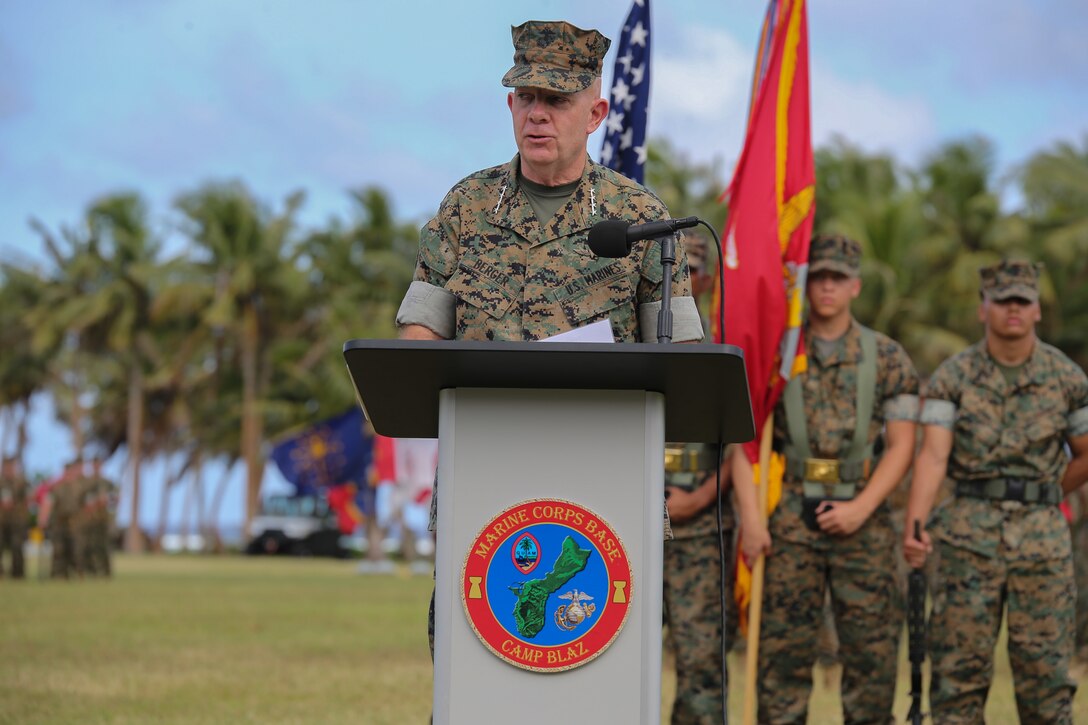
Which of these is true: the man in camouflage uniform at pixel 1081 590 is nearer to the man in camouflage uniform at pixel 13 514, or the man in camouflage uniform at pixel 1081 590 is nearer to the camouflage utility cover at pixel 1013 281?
the camouflage utility cover at pixel 1013 281

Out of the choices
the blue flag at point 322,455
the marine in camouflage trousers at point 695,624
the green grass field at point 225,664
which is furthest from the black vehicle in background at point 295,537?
the marine in camouflage trousers at point 695,624

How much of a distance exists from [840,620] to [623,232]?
3.16m

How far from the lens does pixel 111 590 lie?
2052 centimetres

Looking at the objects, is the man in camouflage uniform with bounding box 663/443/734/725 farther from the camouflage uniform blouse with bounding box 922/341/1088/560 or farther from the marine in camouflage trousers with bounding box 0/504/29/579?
the marine in camouflage trousers with bounding box 0/504/29/579

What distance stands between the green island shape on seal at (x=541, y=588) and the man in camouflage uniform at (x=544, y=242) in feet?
2.35

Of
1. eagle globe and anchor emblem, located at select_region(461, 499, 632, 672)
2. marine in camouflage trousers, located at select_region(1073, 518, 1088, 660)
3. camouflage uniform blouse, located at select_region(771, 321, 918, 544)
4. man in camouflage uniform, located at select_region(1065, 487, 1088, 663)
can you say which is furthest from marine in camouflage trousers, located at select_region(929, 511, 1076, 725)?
marine in camouflage trousers, located at select_region(1073, 518, 1088, 660)

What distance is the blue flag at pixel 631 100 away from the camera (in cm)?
758

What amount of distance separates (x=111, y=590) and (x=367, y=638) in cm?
933

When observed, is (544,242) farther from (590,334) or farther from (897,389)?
(897,389)

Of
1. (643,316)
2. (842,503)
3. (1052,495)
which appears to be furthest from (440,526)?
(1052,495)

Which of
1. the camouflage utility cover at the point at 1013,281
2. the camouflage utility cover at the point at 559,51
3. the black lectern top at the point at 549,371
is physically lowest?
the black lectern top at the point at 549,371

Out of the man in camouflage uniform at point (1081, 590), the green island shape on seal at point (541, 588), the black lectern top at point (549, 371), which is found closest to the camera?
the black lectern top at point (549, 371)

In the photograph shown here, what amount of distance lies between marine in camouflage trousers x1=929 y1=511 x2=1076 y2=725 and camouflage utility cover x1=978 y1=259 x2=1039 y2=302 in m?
0.97

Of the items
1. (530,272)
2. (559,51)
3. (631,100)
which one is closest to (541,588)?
(530,272)
